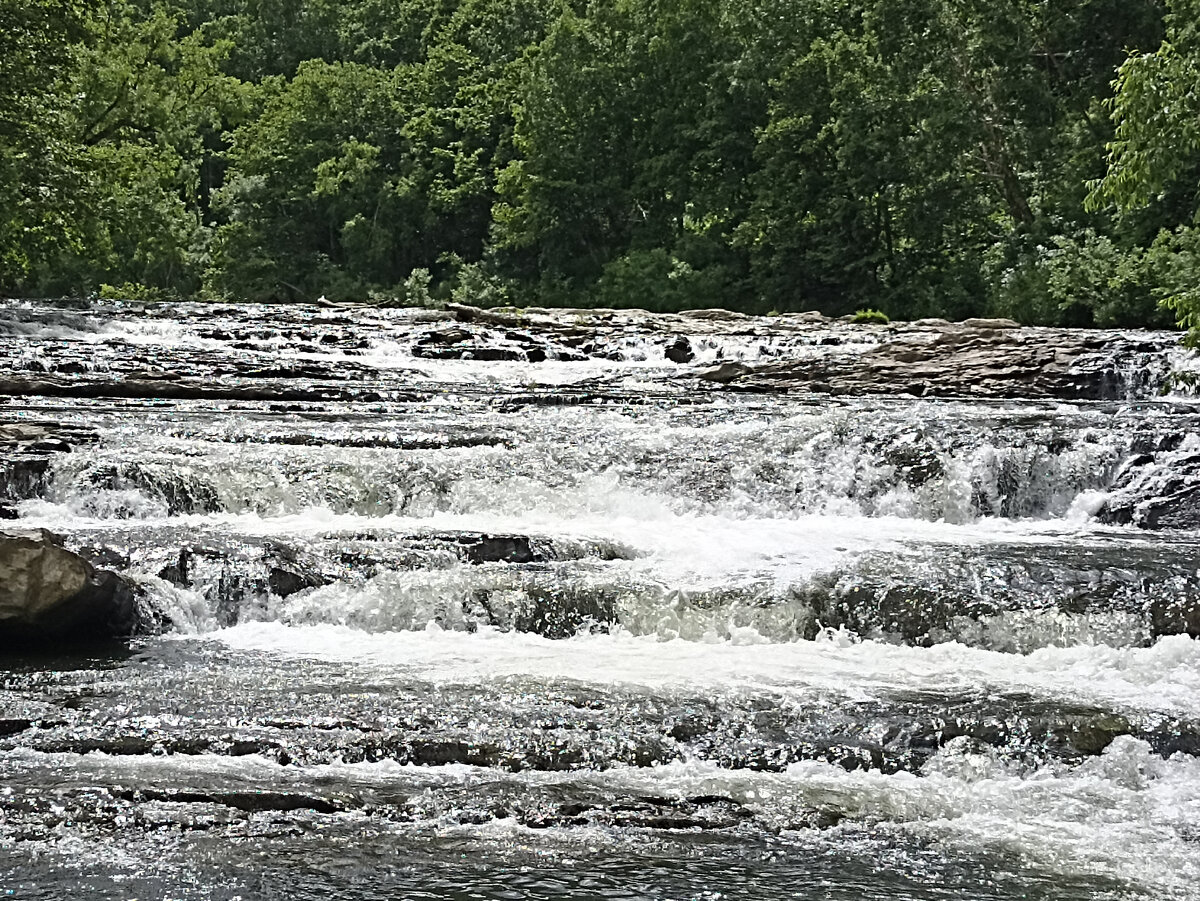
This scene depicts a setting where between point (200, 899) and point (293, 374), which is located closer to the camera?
point (200, 899)

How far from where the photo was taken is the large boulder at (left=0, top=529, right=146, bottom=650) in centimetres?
808

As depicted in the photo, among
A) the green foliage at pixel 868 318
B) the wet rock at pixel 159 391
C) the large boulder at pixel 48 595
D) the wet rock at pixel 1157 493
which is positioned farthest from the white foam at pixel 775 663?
the green foliage at pixel 868 318

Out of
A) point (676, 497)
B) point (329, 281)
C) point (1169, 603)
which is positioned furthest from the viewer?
point (329, 281)

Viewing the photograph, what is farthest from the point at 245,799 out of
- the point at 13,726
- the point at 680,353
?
the point at 680,353

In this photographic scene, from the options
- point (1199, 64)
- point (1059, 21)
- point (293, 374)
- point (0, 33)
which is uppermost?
point (1059, 21)

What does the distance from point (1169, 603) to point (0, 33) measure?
2141 cm

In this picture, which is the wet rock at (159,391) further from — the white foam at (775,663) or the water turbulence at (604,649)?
the white foam at (775,663)

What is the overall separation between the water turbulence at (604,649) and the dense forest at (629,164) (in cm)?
1212

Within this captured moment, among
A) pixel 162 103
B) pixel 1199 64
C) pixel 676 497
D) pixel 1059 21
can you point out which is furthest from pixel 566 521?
pixel 162 103

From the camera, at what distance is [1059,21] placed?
35.4m

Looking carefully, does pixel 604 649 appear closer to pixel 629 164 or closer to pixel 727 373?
pixel 727 373

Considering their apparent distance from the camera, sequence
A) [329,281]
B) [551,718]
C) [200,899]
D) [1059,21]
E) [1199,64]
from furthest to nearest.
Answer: [329,281] → [1059,21] → [1199,64] → [551,718] → [200,899]

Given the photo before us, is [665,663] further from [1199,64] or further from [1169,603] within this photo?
[1199,64]

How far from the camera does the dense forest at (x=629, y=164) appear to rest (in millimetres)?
29531
